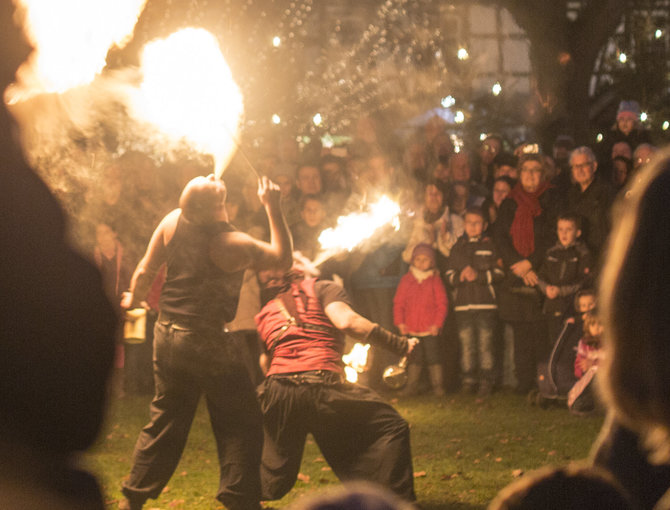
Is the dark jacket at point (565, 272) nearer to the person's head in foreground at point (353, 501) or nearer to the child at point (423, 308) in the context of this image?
the child at point (423, 308)

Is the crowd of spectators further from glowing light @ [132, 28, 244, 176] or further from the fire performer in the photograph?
the fire performer

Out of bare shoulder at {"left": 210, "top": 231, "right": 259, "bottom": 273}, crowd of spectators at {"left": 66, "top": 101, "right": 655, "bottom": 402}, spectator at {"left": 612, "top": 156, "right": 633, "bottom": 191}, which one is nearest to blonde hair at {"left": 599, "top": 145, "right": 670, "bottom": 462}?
bare shoulder at {"left": 210, "top": 231, "right": 259, "bottom": 273}

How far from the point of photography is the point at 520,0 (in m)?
14.9

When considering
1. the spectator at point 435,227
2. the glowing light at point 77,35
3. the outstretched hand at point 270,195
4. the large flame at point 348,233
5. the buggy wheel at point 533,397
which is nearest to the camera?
the glowing light at point 77,35

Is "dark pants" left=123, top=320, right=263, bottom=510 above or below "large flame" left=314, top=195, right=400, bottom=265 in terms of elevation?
below

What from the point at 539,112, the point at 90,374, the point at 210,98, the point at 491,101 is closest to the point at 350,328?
the point at 210,98

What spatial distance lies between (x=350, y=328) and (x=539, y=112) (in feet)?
34.8

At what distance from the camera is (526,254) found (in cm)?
980

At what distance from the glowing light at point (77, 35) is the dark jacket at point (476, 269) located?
4555mm

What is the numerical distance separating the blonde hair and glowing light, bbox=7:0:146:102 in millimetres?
2897

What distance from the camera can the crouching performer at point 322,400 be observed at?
5.20 metres

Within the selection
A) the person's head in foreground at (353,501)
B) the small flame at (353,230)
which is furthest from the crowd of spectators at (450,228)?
the person's head in foreground at (353,501)

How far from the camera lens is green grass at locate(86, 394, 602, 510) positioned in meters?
6.19

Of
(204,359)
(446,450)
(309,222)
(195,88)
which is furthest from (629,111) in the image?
(204,359)
